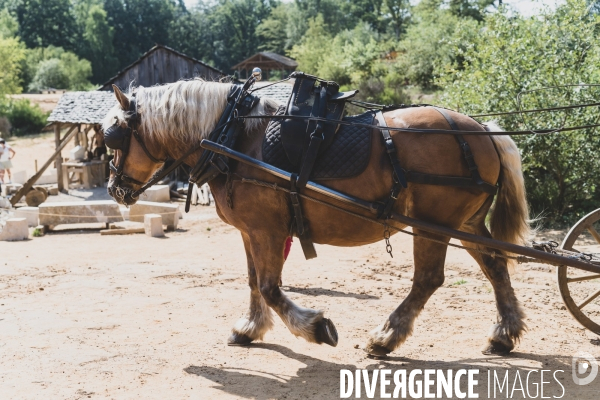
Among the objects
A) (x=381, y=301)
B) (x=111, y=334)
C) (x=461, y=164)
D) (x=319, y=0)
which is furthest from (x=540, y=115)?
(x=319, y=0)

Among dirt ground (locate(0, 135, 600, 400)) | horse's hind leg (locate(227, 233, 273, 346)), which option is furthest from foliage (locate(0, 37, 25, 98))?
horse's hind leg (locate(227, 233, 273, 346))

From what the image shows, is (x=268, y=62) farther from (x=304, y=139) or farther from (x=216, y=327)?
(x=304, y=139)

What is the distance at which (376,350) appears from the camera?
17.5ft

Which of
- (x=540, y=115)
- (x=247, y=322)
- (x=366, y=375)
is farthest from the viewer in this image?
(x=540, y=115)

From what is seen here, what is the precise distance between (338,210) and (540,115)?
7.96 meters

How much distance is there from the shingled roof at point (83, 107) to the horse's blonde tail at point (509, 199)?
17.2m

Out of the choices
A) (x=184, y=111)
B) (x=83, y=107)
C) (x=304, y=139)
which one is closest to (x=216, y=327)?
(x=184, y=111)

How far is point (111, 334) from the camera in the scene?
243 inches

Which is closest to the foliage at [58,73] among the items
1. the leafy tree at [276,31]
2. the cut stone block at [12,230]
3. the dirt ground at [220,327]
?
the leafy tree at [276,31]

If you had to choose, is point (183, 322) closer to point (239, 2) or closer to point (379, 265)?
point (379, 265)

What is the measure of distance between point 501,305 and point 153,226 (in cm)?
869

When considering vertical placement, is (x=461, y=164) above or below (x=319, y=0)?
below

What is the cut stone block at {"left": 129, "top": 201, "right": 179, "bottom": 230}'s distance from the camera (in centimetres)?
1380

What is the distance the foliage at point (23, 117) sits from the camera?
4159 cm
